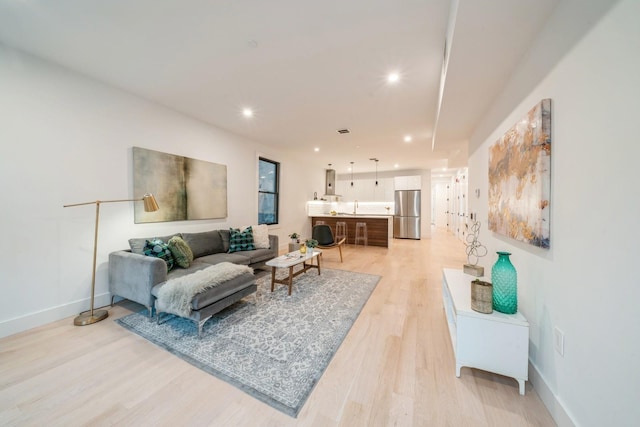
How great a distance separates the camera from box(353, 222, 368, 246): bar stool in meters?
6.79

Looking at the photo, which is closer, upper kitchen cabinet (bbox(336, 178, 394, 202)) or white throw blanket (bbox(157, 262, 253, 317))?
white throw blanket (bbox(157, 262, 253, 317))

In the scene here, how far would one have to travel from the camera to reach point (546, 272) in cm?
145

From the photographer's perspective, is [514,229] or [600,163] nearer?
[600,163]

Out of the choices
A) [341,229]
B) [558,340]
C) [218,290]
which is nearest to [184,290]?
[218,290]

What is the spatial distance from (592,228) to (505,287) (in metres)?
0.72

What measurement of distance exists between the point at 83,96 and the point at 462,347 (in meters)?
4.55

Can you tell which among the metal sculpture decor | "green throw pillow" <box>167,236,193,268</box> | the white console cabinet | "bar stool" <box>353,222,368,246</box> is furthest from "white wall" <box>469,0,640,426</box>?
"bar stool" <box>353,222,368,246</box>

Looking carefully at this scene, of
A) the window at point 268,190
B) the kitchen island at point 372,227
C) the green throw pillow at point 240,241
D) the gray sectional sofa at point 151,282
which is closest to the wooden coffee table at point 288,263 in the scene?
the gray sectional sofa at point 151,282

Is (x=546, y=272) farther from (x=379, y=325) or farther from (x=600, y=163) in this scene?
(x=379, y=325)

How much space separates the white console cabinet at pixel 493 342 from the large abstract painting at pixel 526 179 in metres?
0.58

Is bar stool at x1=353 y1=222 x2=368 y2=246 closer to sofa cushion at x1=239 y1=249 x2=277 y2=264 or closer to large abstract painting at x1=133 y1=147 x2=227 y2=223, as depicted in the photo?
sofa cushion at x1=239 y1=249 x2=277 y2=264

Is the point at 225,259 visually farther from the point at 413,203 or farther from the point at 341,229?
the point at 413,203

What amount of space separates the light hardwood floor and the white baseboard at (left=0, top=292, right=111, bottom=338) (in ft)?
0.30

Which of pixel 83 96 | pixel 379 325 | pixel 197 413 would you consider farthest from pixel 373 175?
pixel 197 413
